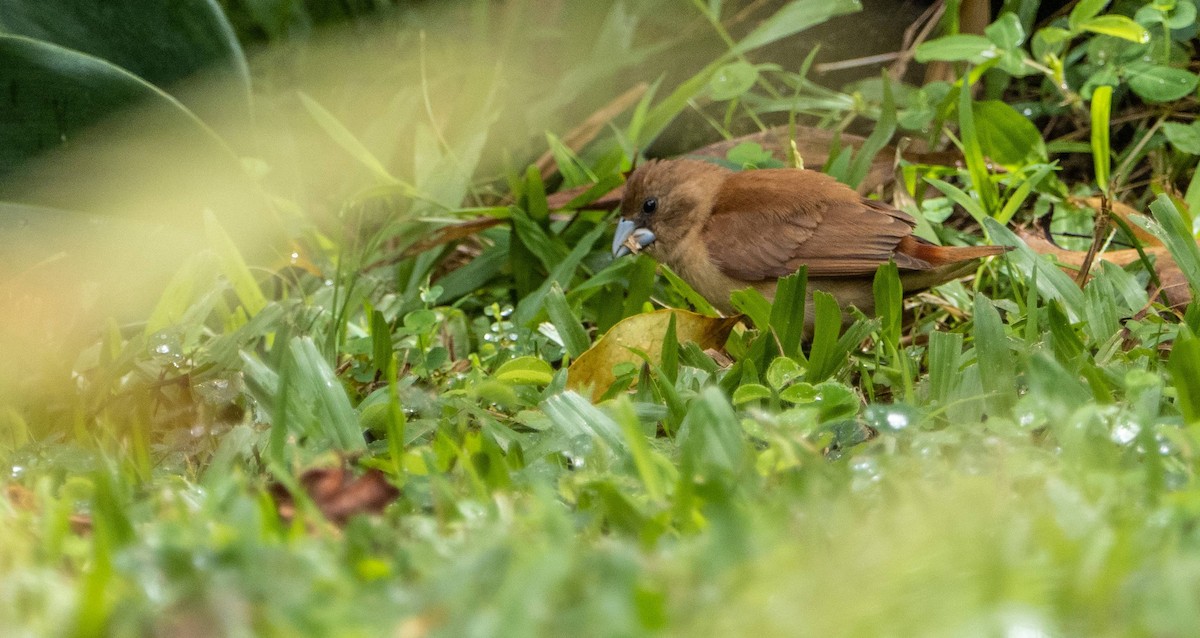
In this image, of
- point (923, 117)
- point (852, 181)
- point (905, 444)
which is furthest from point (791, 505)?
point (923, 117)

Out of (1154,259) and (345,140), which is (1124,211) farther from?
(345,140)

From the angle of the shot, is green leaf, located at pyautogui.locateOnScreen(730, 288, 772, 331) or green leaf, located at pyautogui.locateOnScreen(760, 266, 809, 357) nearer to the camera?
green leaf, located at pyautogui.locateOnScreen(760, 266, 809, 357)

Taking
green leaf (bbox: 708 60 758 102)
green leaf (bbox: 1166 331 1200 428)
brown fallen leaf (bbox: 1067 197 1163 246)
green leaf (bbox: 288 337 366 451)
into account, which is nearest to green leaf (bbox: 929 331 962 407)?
green leaf (bbox: 1166 331 1200 428)

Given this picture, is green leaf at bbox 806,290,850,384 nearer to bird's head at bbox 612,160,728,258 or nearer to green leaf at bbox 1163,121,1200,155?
bird's head at bbox 612,160,728,258

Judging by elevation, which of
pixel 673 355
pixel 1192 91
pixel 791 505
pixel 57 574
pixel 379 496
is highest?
pixel 57 574

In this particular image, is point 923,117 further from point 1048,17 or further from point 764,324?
point 764,324

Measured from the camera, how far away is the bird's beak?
425 cm

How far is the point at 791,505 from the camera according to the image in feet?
6.13

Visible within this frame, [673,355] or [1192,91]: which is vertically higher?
[673,355]

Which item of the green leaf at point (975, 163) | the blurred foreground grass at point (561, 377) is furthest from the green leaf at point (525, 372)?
the green leaf at point (975, 163)

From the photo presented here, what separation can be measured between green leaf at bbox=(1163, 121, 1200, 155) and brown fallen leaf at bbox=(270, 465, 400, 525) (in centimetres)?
331

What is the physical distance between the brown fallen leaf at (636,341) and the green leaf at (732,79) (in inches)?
57.1

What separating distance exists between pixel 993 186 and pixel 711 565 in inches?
119

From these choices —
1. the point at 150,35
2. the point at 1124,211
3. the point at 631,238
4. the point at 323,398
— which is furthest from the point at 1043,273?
the point at 150,35
